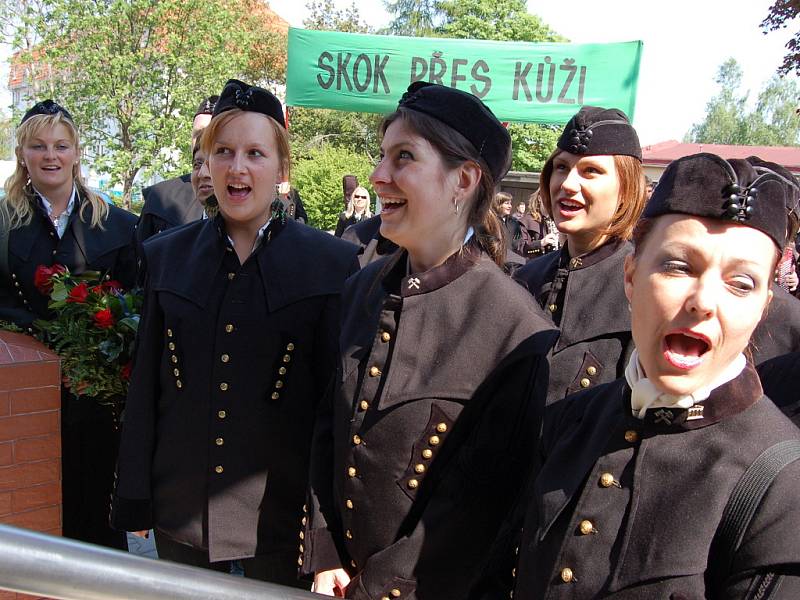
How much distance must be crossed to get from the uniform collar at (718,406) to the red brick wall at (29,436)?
229 centimetres

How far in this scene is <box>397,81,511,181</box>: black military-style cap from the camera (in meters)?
2.05

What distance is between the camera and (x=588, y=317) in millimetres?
2553

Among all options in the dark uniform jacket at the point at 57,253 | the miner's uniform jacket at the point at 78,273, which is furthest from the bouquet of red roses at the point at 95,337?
the dark uniform jacket at the point at 57,253

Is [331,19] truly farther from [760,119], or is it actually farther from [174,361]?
[760,119]

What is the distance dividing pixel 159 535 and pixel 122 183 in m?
17.1

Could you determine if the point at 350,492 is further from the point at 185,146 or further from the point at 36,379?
the point at 185,146

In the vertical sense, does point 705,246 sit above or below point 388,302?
above

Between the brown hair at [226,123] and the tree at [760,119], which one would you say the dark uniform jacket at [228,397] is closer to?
the brown hair at [226,123]

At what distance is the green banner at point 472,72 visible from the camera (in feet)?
21.8

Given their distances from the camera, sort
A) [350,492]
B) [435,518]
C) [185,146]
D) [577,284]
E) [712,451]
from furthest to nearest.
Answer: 1. [185,146]
2. [577,284]
3. [350,492]
4. [435,518]
5. [712,451]

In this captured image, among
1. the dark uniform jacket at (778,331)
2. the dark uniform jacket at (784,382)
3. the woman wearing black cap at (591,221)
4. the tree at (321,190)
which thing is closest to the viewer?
the dark uniform jacket at (784,382)

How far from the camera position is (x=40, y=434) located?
2814 millimetres

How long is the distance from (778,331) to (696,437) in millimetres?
1236

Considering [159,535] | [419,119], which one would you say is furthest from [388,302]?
[159,535]
